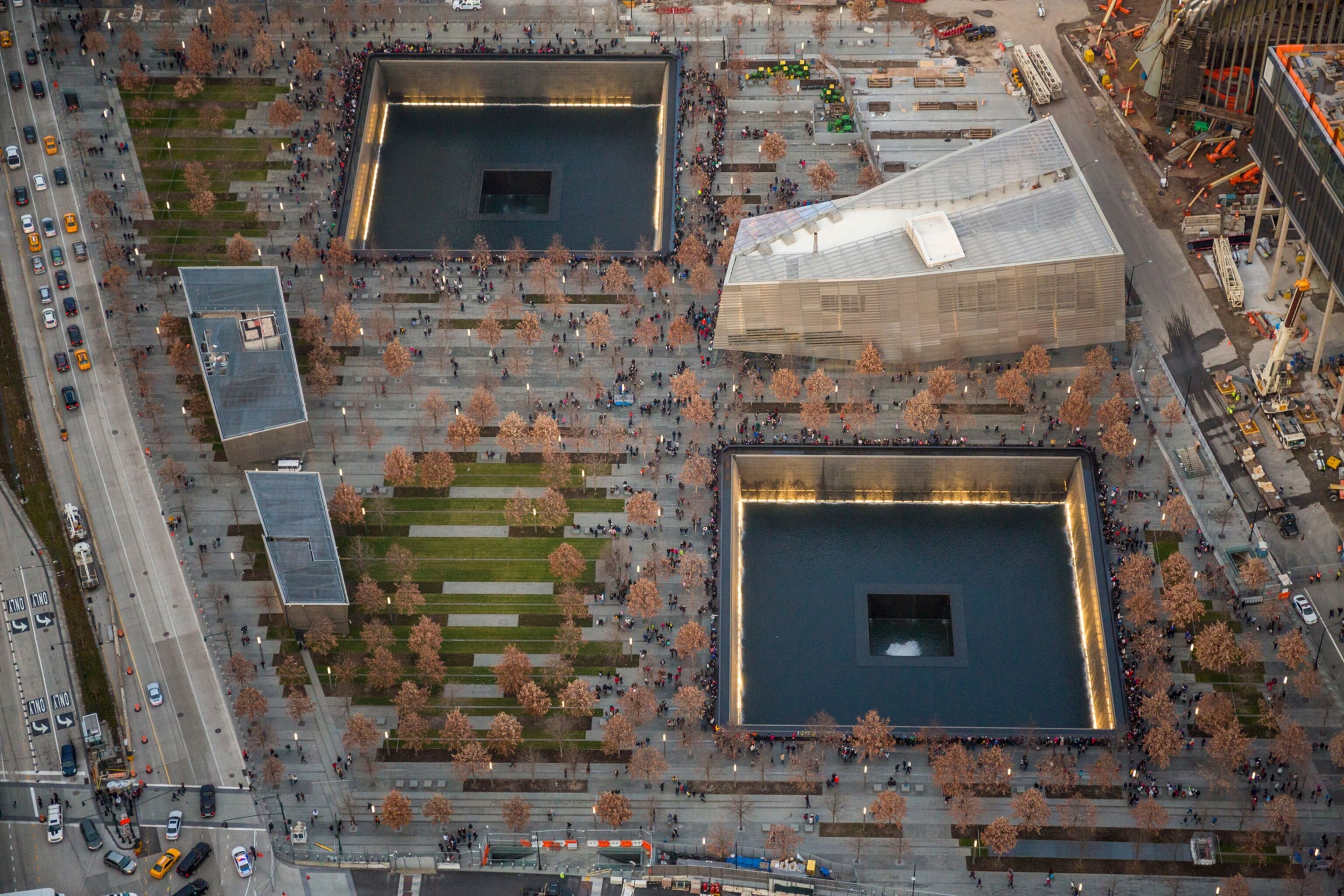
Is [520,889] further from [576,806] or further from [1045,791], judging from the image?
[1045,791]

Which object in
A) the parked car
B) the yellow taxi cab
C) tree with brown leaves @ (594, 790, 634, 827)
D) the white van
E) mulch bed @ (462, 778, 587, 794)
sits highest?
mulch bed @ (462, 778, 587, 794)

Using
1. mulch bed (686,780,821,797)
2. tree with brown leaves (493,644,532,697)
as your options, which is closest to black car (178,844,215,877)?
tree with brown leaves (493,644,532,697)

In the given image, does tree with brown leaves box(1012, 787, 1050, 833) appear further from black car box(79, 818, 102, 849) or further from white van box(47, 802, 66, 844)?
white van box(47, 802, 66, 844)

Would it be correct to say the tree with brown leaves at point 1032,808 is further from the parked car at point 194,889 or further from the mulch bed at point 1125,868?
the parked car at point 194,889

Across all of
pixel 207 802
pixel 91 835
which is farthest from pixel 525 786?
pixel 91 835

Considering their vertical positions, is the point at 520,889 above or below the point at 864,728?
below

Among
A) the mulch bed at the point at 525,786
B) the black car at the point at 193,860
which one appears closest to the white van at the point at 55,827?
the black car at the point at 193,860

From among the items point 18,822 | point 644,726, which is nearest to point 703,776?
point 644,726
